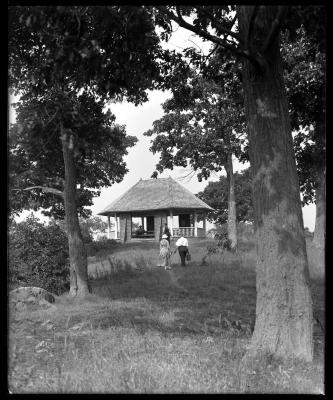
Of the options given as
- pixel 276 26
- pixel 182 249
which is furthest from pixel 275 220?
pixel 182 249

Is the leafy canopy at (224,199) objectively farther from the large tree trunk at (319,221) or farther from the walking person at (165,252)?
the walking person at (165,252)

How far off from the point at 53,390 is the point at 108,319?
4752mm

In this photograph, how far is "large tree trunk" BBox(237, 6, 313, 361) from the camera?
7.04 m

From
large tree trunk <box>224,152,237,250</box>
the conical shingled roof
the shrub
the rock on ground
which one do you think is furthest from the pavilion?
the rock on ground

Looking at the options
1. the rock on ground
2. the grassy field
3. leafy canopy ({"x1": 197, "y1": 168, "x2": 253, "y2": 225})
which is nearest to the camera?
the grassy field

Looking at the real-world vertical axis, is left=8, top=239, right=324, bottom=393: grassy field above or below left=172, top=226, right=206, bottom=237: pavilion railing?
below

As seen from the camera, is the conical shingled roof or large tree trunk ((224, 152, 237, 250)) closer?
large tree trunk ((224, 152, 237, 250))

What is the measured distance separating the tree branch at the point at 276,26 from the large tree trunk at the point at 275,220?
0.25m

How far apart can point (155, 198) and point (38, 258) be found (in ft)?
80.4

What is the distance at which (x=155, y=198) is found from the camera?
40562 mm

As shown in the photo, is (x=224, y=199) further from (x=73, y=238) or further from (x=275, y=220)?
(x=275, y=220)

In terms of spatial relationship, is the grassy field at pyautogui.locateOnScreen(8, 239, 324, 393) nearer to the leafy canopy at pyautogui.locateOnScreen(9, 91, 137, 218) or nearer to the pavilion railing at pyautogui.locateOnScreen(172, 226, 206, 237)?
the leafy canopy at pyautogui.locateOnScreen(9, 91, 137, 218)

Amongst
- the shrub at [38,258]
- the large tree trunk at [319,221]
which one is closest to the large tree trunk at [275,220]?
the shrub at [38,258]
